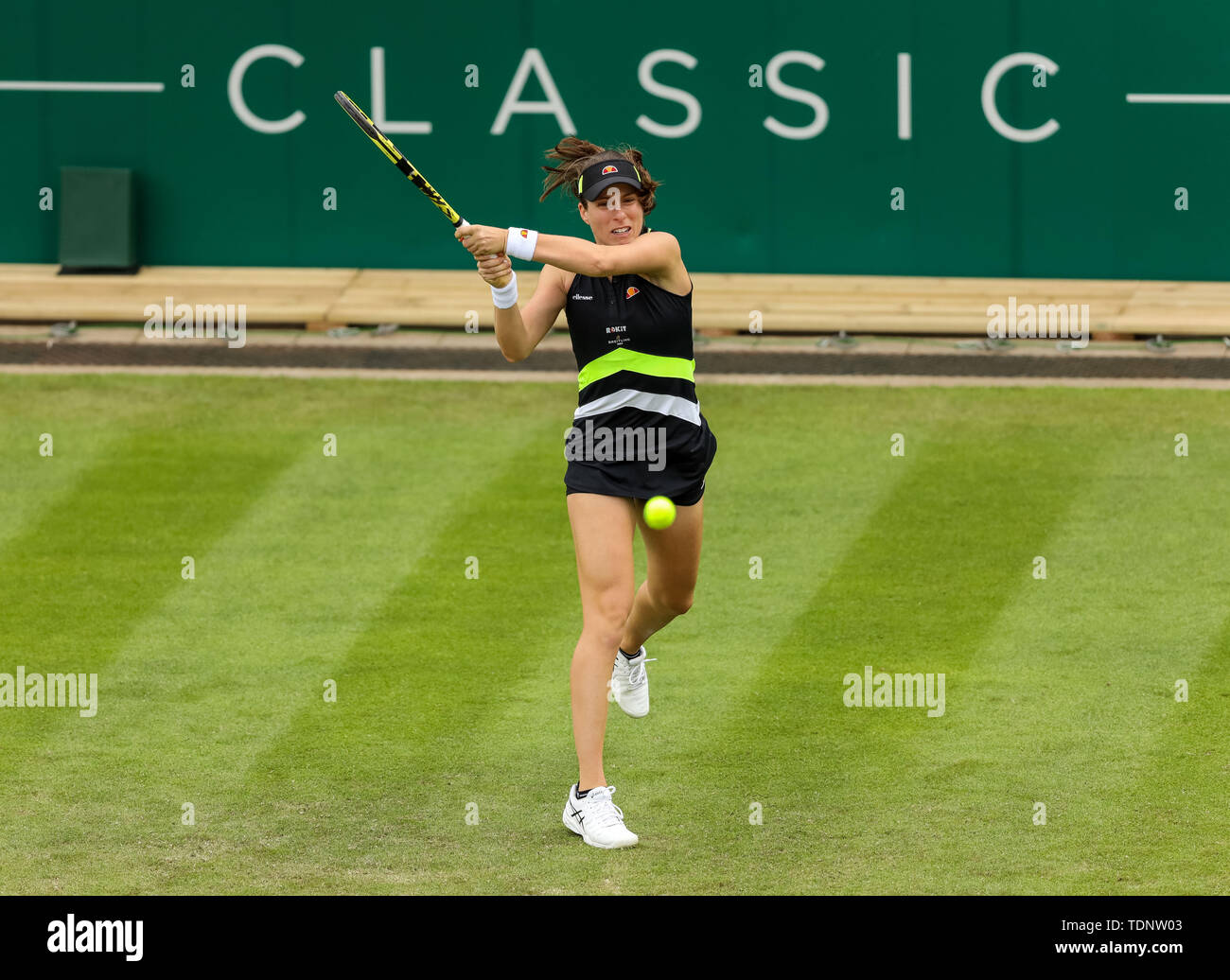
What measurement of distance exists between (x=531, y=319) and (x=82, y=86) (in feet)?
29.7

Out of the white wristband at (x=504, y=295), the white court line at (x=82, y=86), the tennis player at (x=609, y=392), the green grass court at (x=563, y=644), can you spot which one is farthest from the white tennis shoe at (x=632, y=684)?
the white court line at (x=82, y=86)

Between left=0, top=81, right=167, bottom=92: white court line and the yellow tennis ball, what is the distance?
927 centimetres

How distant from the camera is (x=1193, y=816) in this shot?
7422 millimetres

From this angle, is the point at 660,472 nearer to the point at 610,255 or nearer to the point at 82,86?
the point at 610,255

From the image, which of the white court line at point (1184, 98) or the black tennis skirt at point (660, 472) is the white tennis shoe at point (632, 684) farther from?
the white court line at point (1184, 98)

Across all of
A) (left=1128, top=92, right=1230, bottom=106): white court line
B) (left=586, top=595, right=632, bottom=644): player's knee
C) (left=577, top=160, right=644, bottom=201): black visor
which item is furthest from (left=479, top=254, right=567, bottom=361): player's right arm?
(left=1128, top=92, right=1230, bottom=106): white court line

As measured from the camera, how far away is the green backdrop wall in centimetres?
1507

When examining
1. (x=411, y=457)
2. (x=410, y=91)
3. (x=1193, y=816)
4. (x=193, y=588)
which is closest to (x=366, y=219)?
(x=410, y=91)

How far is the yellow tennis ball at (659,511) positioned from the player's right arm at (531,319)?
682 millimetres

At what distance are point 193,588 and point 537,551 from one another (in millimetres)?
1670

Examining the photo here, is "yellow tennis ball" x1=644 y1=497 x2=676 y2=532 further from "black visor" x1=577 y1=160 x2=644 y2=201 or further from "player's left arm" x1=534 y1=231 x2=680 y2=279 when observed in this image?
"black visor" x1=577 y1=160 x2=644 y2=201
